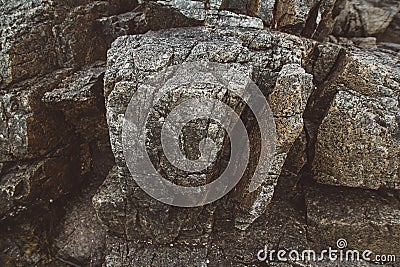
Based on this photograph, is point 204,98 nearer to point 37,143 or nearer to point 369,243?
point 37,143

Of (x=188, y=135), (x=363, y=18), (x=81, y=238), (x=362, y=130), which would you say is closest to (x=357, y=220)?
(x=362, y=130)

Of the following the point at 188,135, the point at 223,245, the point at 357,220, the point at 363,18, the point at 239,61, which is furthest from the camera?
the point at 363,18

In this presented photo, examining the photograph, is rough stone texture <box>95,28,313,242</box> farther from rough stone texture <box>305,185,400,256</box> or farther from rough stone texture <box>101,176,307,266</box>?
rough stone texture <box>305,185,400,256</box>

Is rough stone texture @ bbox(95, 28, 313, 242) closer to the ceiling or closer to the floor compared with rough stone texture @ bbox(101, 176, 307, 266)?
closer to the ceiling

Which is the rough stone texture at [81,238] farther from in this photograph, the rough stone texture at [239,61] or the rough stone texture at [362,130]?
the rough stone texture at [362,130]

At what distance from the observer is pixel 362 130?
888cm

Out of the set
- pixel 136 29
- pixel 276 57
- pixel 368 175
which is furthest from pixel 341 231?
pixel 136 29

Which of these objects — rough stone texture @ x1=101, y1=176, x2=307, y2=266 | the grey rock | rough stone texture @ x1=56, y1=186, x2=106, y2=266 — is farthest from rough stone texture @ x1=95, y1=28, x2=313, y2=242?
the grey rock

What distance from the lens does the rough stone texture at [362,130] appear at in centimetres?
887

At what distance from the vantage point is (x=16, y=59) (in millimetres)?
9461

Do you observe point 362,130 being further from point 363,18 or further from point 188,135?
point 363,18

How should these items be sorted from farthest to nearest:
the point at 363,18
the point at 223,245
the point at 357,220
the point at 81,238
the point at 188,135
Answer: the point at 363,18
the point at 81,238
the point at 223,245
the point at 357,220
the point at 188,135

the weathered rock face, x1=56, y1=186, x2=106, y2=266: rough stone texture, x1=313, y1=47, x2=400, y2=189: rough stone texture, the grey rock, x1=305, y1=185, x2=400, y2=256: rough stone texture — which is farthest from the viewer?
the grey rock

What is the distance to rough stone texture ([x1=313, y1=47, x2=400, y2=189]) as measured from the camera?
8867 millimetres
